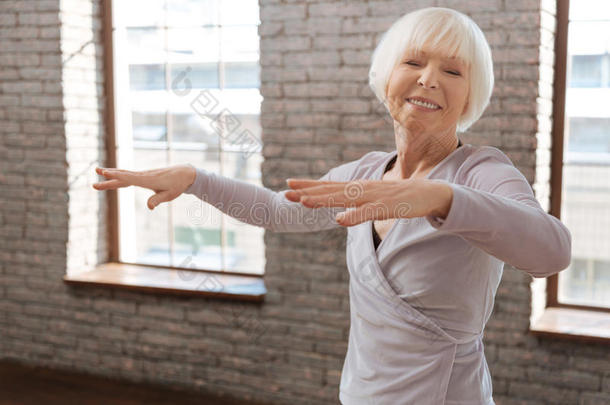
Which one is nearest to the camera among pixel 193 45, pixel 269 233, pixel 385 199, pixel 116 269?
pixel 385 199

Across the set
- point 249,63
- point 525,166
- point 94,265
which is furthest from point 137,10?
point 525,166

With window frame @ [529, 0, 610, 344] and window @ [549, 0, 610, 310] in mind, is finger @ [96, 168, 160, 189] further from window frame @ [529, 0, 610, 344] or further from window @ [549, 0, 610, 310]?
window @ [549, 0, 610, 310]

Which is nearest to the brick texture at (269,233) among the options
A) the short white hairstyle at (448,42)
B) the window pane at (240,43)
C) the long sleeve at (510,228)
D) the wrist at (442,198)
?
the window pane at (240,43)

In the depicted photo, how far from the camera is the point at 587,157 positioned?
9.23 feet

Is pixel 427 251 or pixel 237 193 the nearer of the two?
pixel 427 251

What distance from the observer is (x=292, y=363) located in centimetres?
314

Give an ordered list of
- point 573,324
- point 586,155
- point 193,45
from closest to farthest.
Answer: point 573,324, point 586,155, point 193,45

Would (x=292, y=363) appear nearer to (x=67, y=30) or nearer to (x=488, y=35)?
(x=488, y=35)

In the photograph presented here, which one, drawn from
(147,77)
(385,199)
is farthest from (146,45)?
(385,199)

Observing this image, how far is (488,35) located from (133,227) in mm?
2144

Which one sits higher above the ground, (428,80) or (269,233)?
(428,80)

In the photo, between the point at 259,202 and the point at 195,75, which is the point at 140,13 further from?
the point at 259,202

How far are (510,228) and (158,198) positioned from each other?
0.71 m

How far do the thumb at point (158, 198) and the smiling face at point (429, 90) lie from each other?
1.59ft
